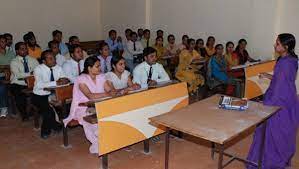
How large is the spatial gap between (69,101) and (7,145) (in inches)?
40.7

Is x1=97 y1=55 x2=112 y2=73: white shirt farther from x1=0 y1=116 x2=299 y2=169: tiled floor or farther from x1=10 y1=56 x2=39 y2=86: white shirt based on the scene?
x1=0 y1=116 x2=299 y2=169: tiled floor

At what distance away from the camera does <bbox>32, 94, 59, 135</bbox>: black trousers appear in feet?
17.0

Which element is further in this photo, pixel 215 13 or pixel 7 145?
pixel 215 13

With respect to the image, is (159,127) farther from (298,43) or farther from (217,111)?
(298,43)

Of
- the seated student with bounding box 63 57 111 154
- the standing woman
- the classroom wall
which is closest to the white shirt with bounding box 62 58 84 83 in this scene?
the seated student with bounding box 63 57 111 154

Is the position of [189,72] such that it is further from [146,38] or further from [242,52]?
[146,38]

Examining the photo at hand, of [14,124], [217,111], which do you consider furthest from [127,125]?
[14,124]

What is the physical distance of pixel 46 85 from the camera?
200 inches

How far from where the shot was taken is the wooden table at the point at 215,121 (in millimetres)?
2977

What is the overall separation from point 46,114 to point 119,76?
1.22 meters

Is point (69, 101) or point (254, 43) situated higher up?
point (254, 43)

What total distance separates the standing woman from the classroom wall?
7096mm

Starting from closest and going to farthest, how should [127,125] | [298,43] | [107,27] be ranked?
1. [127,125]
2. [298,43]
3. [107,27]

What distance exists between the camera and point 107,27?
35.2ft
